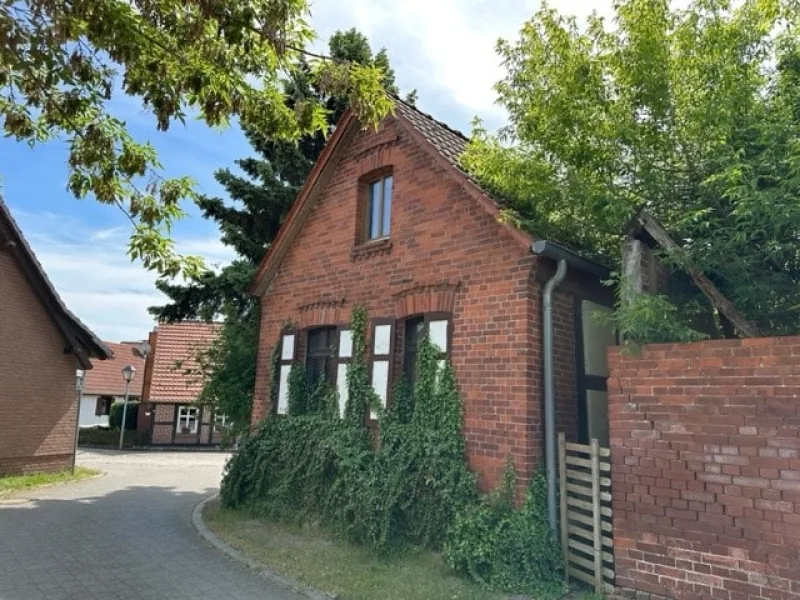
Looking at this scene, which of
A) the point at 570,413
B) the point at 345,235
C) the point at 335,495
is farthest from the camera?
the point at 345,235

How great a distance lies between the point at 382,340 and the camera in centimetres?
849

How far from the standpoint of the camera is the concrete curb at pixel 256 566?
5.89 metres

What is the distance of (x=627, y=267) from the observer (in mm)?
6043

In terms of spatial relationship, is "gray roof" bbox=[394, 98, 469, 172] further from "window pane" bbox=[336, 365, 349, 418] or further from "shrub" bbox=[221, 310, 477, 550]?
"window pane" bbox=[336, 365, 349, 418]

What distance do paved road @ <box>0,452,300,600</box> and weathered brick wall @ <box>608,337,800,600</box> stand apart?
3561 mm

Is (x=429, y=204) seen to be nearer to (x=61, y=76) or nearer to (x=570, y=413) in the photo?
(x=570, y=413)

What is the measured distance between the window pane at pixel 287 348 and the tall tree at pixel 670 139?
15.2 ft

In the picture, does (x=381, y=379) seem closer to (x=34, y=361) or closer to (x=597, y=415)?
(x=597, y=415)

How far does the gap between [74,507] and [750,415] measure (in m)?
11.1

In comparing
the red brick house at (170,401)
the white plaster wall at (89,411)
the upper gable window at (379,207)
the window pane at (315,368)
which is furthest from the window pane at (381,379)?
the white plaster wall at (89,411)

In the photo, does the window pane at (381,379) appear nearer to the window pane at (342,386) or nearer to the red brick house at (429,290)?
the red brick house at (429,290)

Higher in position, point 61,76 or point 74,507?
point 61,76

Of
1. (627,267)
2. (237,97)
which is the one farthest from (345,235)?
(627,267)

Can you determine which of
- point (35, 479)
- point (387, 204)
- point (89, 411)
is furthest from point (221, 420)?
point (89, 411)
